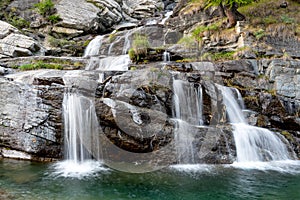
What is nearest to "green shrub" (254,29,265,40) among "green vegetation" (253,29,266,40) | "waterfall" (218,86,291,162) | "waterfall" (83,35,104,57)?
"green vegetation" (253,29,266,40)

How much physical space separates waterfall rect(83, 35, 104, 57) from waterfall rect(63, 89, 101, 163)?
8.67 meters

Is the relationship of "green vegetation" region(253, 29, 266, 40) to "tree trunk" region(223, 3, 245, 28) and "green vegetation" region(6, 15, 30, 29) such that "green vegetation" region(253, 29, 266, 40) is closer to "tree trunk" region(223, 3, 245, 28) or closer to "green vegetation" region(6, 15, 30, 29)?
"tree trunk" region(223, 3, 245, 28)

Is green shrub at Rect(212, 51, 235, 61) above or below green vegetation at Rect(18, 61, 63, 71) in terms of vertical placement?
above

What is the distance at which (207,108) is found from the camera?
905 cm

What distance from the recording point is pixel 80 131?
748cm

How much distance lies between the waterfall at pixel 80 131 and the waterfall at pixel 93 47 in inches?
341

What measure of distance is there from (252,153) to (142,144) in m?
3.62

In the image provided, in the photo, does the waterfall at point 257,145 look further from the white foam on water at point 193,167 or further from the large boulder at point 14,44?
the large boulder at point 14,44

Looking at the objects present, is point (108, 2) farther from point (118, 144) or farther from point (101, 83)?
point (118, 144)

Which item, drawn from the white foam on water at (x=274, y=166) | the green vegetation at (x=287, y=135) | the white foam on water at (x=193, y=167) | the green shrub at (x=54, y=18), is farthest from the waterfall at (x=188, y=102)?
the green shrub at (x=54, y=18)

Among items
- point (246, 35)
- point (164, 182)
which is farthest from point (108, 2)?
point (164, 182)

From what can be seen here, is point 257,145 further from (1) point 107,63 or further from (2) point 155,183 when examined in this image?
(1) point 107,63

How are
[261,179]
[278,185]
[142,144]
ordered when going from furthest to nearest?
1. [142,144]
2. [261,179]
3. [278,185]

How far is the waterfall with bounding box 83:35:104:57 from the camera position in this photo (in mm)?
15738
